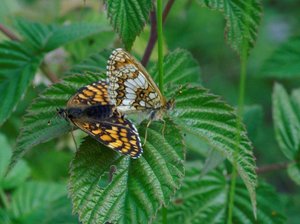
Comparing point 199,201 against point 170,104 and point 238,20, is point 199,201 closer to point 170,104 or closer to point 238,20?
point 170,104

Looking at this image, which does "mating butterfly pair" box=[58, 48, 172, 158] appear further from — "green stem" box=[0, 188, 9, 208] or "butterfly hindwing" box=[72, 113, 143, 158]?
"green stem" box=[0, 188, 9, 208]

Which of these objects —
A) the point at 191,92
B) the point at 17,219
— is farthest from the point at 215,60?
the point at 191,92

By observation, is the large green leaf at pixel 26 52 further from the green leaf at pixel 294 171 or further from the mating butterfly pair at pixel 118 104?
the green leaf at pixel 294 171

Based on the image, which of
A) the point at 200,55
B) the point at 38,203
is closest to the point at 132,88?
the point at 38,203

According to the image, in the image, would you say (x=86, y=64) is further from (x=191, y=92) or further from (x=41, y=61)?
(x=191, y=92)

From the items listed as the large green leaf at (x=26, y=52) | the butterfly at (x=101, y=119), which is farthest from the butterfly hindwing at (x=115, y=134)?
the large green leaf at (x=26, y=52)

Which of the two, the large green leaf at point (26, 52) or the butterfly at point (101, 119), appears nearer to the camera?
the butterfly at point (101, 119)
